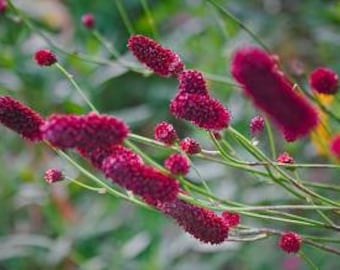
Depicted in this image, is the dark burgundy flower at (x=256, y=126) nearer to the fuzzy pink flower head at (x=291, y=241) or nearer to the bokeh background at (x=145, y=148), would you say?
the fuzzy pink flower head at (x=291, y=241)

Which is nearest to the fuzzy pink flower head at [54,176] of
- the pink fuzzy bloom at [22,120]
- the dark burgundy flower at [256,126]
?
the pink fuzzy bloom at [22,120]

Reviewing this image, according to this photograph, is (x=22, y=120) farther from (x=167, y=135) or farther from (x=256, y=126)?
(x=256, y=126)

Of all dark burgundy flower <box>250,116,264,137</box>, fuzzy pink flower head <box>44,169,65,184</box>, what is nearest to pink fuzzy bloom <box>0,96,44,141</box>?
fuzzy pink flower head <box>44,169,65,184</box>

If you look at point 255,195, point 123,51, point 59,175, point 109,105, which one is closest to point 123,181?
point 59,175

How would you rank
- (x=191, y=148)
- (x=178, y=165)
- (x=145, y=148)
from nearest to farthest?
(x=178, y=165) → (x=191, y=148) → (x=145, y=148)

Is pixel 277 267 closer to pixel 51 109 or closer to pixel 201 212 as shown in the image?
pixel 51 109

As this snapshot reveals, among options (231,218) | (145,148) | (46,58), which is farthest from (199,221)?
(145,148)
